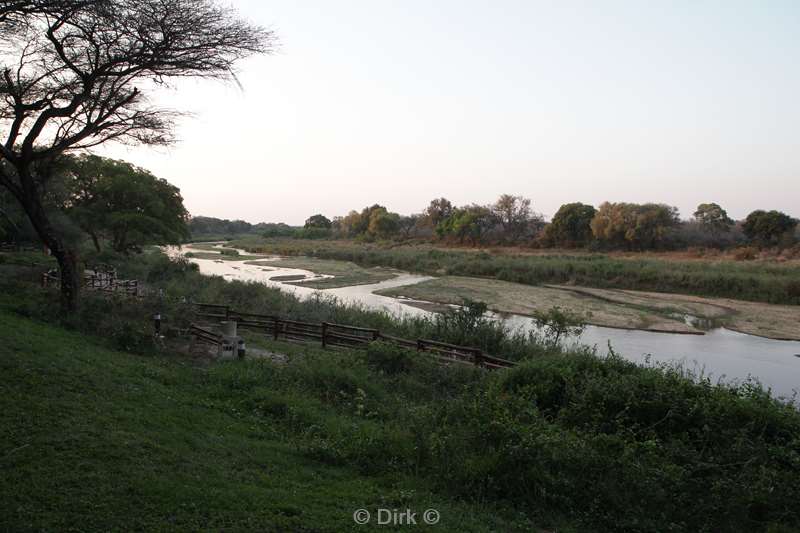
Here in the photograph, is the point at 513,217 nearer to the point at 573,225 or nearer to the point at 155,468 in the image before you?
the point at 573,225

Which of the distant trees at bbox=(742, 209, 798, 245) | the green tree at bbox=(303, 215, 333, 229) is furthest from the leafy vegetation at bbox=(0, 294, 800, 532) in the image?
the green tree at bbox=(303, 215, 333, 229)

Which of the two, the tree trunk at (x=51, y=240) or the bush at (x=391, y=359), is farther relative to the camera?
the bush at (x=391, y=359)

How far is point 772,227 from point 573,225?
25658 mm

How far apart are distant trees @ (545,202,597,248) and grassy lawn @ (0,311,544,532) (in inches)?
2930

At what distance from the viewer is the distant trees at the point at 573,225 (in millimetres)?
77750

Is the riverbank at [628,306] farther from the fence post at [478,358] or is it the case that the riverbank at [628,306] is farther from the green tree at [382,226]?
the green tree at [382,226]

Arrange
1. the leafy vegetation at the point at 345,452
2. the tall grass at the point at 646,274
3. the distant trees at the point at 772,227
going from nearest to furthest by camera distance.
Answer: the leafy vegetation at the point at 345,452 → the tall grass at the point at 646,274 → the distant trees at the point at 772,227

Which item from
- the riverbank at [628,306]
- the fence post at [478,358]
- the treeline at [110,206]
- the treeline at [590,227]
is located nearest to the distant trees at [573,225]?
the treeline at [590,227]

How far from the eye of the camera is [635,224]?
69.2m

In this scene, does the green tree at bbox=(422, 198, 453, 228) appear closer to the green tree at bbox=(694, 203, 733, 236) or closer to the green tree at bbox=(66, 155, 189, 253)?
the green tree at bbox=(694, 203, 733, 236)

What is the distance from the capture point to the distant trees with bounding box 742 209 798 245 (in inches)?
2264

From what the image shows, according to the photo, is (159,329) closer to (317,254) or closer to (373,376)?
(373,376)

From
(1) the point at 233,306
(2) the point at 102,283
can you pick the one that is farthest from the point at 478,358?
(2) the point at 102,283

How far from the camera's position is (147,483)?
17.4ft
